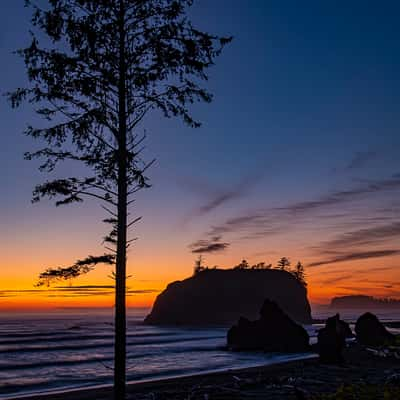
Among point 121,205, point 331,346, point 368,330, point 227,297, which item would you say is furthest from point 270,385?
point 227,297

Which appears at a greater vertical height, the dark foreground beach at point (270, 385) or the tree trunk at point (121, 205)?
the tree trunk at point (121, 205)

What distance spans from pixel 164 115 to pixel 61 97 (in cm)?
294

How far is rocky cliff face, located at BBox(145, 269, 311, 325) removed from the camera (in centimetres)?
15450

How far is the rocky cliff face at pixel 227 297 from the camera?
154500 mm

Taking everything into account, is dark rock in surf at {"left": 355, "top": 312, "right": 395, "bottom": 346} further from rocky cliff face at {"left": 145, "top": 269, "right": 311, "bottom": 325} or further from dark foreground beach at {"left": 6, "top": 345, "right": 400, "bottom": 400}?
rocky cliff face at {"left": 145, "top": 269, "right": 311, "bottom": 325}

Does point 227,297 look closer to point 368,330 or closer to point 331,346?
point 368,330

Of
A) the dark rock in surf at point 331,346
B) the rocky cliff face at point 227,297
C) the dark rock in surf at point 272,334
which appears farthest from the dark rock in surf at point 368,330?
the rocky cliff face at point 227,297

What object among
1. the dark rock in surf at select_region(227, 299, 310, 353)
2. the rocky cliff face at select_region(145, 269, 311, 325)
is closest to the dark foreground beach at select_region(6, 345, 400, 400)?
the dark rock in surf at select_region(227, 299, 310, 353)

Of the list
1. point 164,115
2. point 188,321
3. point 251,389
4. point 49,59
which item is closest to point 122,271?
point 164,115

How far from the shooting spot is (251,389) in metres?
21.0

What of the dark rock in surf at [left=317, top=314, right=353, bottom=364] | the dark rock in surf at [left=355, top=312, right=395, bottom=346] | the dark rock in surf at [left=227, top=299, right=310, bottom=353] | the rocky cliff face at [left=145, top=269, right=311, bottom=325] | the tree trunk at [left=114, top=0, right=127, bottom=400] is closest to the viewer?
the tree trunk at [left=114, top=0, right=127, bottom=400]

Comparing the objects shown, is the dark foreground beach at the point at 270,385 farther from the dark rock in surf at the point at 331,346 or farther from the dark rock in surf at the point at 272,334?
the dark rock in surf at the point at 272,334

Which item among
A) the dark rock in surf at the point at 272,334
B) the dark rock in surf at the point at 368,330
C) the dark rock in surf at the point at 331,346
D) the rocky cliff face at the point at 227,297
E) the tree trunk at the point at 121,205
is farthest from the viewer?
the rocky cliff face at the point at 227,297

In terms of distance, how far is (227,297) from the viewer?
6245 inches
